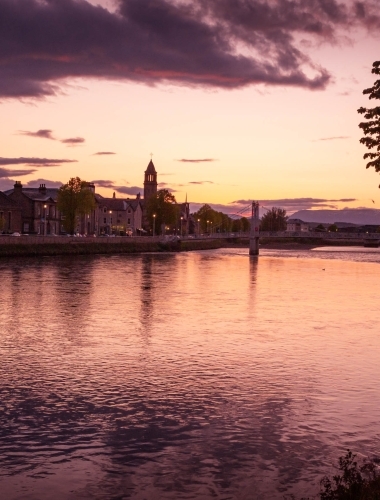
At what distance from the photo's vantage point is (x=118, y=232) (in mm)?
184250

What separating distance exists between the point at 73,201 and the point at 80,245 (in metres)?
19.3

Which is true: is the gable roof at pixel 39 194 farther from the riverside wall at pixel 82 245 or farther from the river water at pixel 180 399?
the river water at pixel 180 399

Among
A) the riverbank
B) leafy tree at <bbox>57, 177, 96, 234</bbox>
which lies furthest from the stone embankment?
leafy tree at <bbox>57, 177, 96, 234</bbox>

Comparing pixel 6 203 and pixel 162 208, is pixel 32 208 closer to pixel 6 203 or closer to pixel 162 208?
pixel 6 203

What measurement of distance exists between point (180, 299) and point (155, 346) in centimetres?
1886

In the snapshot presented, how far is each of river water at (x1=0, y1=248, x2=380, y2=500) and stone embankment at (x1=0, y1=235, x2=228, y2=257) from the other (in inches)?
1968

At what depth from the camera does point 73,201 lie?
122125 millimetres

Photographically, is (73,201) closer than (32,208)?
Yes

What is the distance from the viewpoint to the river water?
41.4 ft

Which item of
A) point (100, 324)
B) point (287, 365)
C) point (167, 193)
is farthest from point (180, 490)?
point (167, 193)

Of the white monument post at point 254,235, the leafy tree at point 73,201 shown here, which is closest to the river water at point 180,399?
the leafy tree at point 73,201

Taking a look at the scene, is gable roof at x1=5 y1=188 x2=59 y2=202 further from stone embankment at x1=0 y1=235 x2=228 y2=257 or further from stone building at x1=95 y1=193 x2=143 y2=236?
stone building at x1=95 y1=193 x2=143 y2=236

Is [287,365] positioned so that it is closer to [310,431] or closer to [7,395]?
[310,431]

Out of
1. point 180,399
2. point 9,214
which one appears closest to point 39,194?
point 9,214
